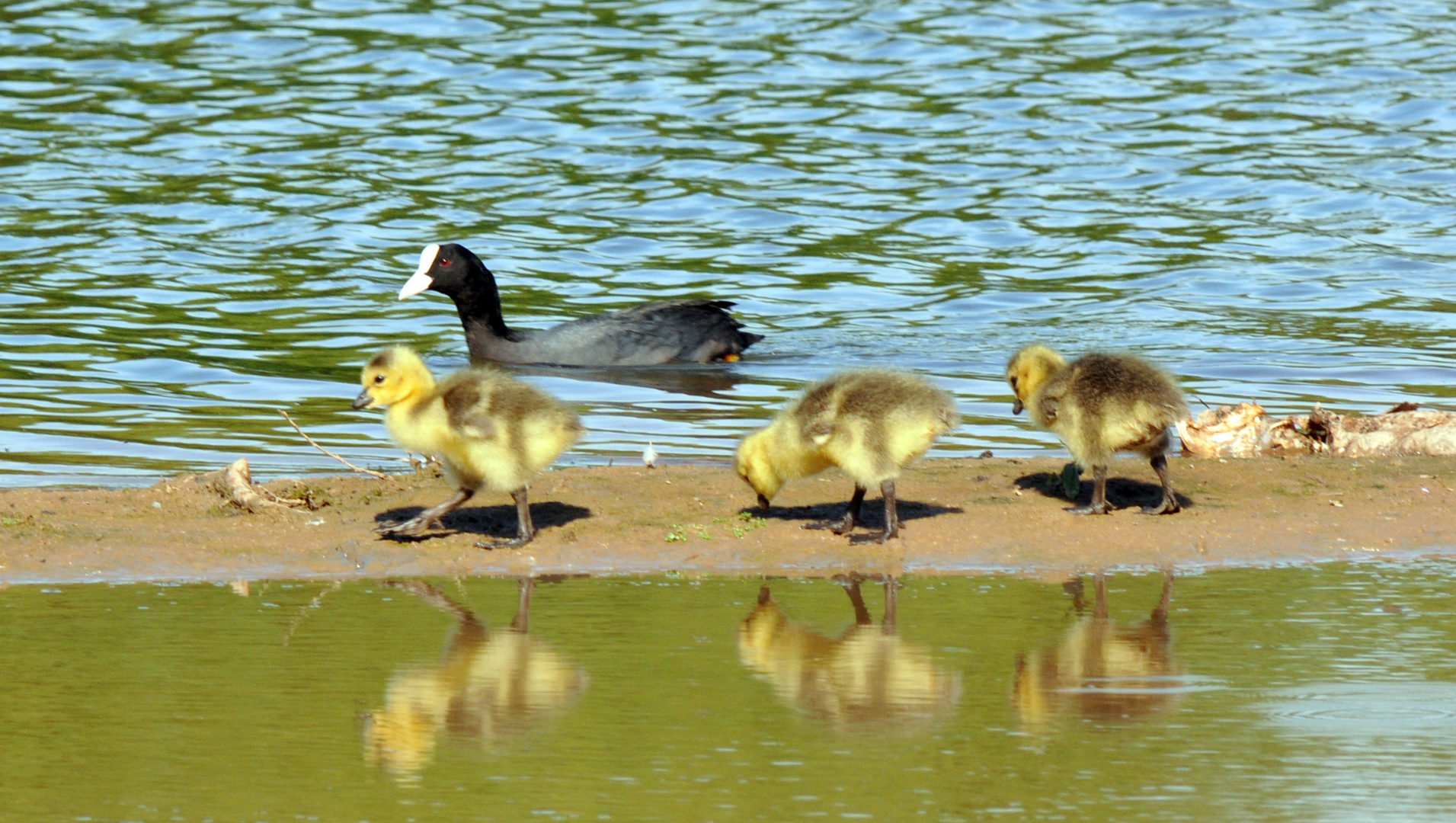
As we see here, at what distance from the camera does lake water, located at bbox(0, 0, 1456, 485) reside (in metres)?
13.4

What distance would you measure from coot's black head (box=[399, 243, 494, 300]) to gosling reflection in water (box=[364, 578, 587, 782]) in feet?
33.1

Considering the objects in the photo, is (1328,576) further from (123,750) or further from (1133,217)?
(1133,217)

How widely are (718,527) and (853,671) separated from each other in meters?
2.18

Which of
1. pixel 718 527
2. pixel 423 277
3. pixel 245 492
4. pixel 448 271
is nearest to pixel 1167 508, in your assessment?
pixel 718 527

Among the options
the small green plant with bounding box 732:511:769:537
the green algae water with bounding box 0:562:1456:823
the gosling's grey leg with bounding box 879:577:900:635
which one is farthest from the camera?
the small green plant with bounding box 732:511:769:537

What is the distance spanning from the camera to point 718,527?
25.5ft

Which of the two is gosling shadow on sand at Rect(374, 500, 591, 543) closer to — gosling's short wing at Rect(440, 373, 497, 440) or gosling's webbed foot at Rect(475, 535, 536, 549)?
gosling's webbed foot at Rect(475, 535, 536, 549)

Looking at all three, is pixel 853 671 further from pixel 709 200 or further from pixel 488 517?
pixel 709 200

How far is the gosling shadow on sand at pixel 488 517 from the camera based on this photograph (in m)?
7.80

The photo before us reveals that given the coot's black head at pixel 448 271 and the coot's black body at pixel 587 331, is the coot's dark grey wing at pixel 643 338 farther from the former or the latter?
the coot's black head at pixel 448 271

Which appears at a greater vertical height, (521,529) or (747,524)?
(521,529)

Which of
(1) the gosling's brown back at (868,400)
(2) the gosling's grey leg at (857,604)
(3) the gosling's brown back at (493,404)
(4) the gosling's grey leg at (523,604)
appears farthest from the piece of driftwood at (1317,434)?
(4) the gosling's grey leg at (523,604)

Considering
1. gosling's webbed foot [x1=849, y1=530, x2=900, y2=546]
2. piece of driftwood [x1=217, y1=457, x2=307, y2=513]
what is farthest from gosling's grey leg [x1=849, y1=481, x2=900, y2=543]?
piece of driftwood [x1=217, y1=457, x2=307, y2=513]

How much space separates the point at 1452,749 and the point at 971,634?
168cm
